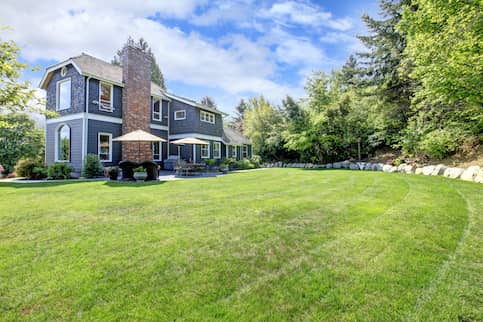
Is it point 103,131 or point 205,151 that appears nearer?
point 103,131

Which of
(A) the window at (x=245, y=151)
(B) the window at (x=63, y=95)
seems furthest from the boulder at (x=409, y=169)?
(B) the window at (x=63, y=95)

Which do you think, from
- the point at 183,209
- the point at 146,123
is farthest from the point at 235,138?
the point at 183,209

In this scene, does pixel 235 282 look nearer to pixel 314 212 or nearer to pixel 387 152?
pixel 314 212

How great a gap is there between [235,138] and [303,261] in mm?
20575

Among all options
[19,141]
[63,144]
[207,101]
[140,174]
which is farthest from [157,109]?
[207,101]

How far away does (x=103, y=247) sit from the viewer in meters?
2.95

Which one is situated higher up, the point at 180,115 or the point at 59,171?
the point at 180,115

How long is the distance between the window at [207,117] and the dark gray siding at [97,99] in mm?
5805

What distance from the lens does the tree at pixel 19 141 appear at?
17.8 meters

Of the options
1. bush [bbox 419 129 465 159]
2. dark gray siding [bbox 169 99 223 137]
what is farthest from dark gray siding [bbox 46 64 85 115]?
bush [bbox 419 129 465 159]

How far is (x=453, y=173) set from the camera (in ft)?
32.4

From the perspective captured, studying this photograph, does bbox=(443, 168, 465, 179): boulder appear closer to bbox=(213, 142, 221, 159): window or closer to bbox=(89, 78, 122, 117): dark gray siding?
bbox=(213, 142, 221, 159): window

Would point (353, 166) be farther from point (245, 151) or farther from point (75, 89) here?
point (75, 89)

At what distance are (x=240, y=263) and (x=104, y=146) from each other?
43.1 feet
